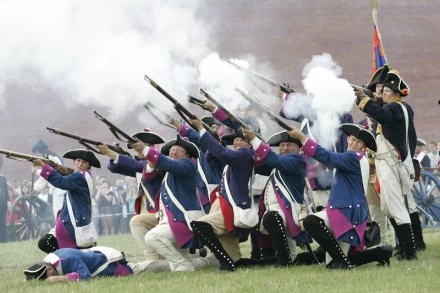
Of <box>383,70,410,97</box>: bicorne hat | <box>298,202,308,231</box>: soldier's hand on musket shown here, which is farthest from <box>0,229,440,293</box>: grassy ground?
<box>383,70,410,97</box>: bicorne hat

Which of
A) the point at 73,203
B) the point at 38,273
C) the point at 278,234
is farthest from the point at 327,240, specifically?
the point at 73,203

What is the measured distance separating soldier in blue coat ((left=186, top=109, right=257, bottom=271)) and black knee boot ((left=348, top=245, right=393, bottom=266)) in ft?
4.28

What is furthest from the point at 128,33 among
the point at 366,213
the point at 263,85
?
the point at 366,213

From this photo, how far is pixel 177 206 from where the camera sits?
10.5 metres

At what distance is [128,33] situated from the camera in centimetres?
1361

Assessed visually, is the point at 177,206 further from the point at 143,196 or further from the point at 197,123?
the point at 143,196

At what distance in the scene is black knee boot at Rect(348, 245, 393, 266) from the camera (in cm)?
948

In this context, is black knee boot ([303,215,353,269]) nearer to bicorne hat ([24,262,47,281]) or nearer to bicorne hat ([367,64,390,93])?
bicorne hat ([367,64,390,93])

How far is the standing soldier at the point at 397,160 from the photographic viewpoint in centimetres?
1000

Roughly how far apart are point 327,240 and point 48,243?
11.5 ft

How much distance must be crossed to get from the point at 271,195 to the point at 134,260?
103 inches

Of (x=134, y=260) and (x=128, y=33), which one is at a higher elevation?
(x=128, y=33)

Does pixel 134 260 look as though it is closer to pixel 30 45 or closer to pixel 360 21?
pixel 30 45

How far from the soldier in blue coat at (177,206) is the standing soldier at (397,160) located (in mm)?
1965
